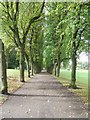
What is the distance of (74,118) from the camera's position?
9.69 m

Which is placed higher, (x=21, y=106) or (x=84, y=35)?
(x=84, y=35)

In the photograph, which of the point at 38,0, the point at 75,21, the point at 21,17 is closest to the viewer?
the point at 75,21

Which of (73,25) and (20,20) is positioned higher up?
(20,20)

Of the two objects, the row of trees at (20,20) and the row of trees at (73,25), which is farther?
the row of trees at (20,20)

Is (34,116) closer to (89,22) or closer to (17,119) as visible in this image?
(17,119)

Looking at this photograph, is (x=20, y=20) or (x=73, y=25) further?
(x=20, y=20)

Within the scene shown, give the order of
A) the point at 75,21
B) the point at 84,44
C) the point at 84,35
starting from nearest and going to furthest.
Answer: the point at 75,21 → the point at 84,35 → the point at 84,44

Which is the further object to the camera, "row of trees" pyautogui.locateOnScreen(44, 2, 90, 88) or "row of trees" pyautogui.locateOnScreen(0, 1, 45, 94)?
"row of trees" pyautogui.locateOnScreen(0, 1, 45, 94)

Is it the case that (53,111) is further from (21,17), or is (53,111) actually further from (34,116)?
(21,17)

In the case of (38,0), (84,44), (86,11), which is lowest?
(84,44)

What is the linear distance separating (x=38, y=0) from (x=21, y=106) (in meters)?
17.4

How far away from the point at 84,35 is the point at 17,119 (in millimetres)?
14080

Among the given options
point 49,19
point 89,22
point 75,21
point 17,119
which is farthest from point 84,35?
point 17,119

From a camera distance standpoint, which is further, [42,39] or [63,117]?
[42,39]
